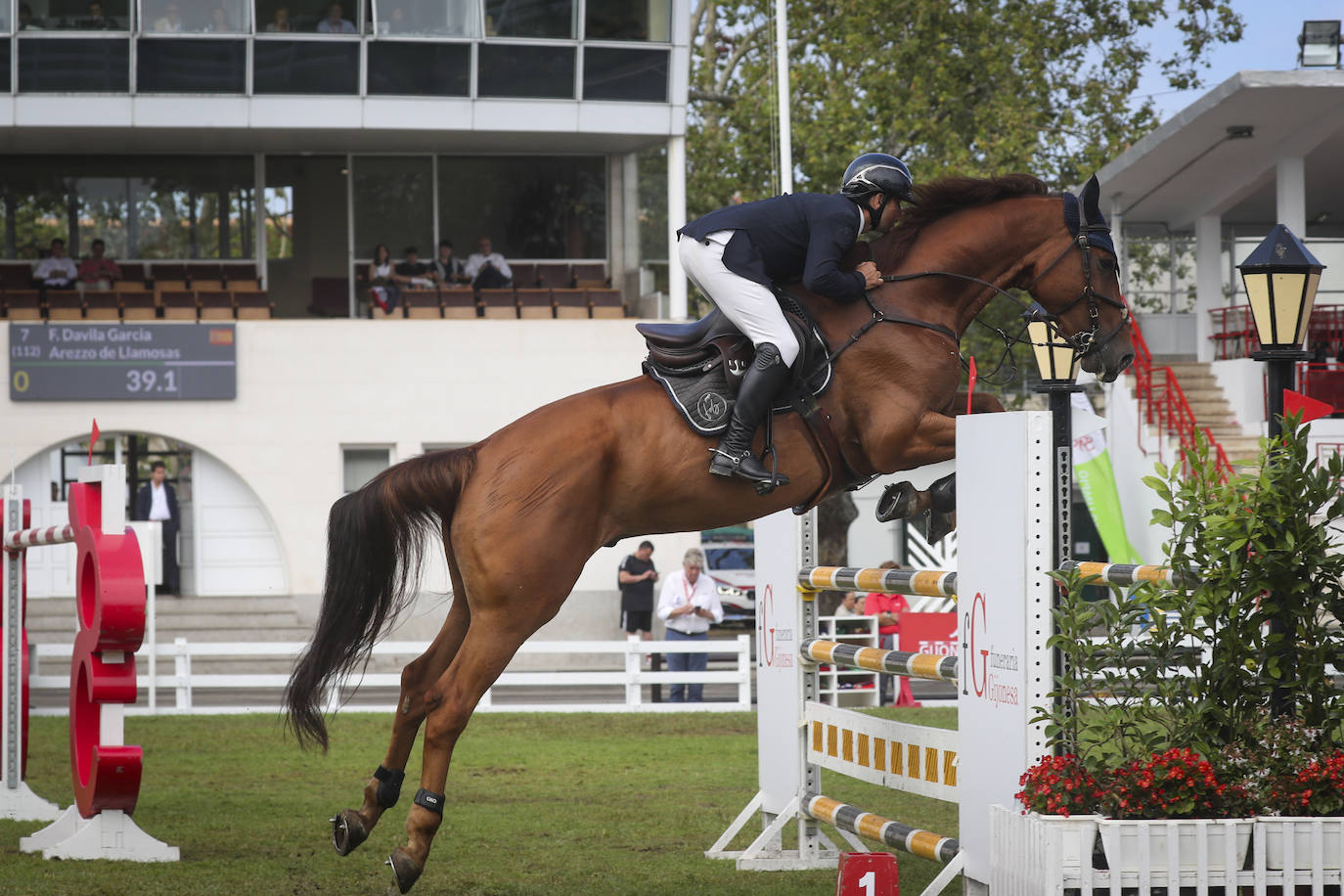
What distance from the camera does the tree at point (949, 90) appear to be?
26.1m

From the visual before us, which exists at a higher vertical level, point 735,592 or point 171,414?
point 171,414

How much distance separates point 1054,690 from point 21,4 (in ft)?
67.9

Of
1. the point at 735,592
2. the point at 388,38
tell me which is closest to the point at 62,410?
the point at 388,38

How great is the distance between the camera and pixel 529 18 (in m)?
22.2

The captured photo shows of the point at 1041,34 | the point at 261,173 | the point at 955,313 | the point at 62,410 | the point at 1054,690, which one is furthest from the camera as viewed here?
the point at 1041,34

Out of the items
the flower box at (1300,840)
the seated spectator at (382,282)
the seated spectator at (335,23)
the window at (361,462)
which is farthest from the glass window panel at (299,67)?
the flower box at (1300,840)

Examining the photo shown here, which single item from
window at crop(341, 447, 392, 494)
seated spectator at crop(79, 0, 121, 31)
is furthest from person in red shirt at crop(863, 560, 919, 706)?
seated spectator at crop(79, 0, 121, 31)

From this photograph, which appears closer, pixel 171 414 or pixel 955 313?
pixel 955 313

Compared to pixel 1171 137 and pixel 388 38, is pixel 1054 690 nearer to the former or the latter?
pixel 1171 137

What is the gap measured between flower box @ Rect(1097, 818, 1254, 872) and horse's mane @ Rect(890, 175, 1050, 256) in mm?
2651

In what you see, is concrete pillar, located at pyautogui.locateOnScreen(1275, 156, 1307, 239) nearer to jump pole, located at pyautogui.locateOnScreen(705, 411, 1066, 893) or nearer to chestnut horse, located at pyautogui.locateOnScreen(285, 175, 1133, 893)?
chestnut horse, located at pyautogui.locateOnScreen(285, 175, 1133, 893)

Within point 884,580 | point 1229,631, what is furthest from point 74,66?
point 1229,631

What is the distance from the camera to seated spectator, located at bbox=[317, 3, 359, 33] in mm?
21625

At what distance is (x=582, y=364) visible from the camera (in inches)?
859
